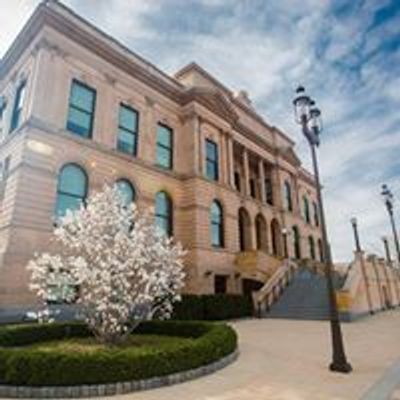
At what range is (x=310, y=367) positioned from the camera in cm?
816

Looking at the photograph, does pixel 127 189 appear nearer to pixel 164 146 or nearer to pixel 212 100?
pixel 164 146

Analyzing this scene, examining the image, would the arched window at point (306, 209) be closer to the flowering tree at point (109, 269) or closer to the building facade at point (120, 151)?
the building facade at point (120, 151)

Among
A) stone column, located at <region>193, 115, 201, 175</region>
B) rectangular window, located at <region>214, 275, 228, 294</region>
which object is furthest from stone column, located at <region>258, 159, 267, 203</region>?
rectangular window, located at <region>214, 275, 228, 294</region>

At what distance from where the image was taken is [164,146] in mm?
24766

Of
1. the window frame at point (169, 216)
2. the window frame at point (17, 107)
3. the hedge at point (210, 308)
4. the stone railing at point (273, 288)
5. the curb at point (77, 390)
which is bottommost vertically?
the curb at point (77, 390)

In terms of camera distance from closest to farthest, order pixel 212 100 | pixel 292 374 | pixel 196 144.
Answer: pixel 292 374 < pixel 196 144 < pixel 212 100

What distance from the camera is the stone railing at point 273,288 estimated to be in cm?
2139

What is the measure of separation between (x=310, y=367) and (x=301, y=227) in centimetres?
3068

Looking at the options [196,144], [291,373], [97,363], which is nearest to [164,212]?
[196,144]

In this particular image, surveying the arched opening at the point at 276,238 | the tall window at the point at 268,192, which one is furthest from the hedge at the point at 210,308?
the tall window at the point at 268,192

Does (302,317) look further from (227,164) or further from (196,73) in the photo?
(196,73)

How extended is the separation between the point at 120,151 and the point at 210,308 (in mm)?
10373

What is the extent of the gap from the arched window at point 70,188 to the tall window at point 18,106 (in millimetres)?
4079

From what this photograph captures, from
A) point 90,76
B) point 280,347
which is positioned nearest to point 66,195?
point 90,76
